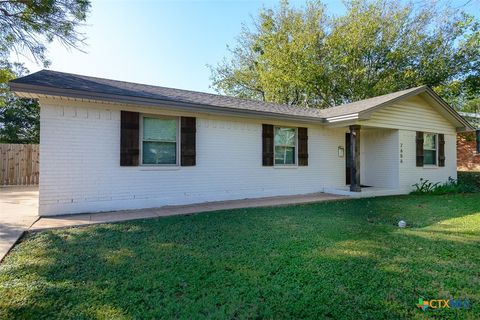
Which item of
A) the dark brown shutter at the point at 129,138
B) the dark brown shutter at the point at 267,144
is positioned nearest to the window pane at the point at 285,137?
the dark brown shutter at the point at 267,144

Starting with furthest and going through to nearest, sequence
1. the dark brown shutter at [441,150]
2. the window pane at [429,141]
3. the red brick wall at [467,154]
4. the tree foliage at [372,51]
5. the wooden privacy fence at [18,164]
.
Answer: the tree foliage at [372,51], the red brick wall at [467,154], the wooden privacy fence at [18,164], the dark brown shutter at [441,150], the window pane at [429,141]

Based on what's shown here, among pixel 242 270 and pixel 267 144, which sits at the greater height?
pixel 267 144

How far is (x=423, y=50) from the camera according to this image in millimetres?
15141

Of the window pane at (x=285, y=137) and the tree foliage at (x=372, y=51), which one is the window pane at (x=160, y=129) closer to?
the window pane at (x=285, y=137)

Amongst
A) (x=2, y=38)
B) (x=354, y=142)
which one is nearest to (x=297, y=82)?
(x=354, y=142)

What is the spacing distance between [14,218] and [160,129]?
11.1 ft

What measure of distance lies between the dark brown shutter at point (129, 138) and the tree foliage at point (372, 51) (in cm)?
1236

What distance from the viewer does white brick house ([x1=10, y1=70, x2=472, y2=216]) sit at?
17.9 feet

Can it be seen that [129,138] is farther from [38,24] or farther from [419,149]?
[419,149]

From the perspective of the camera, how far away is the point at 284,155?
8.52m

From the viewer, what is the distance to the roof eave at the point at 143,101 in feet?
15.9

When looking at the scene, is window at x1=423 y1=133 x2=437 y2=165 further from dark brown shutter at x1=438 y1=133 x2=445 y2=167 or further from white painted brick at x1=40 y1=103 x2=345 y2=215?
white painted brick at x1=40 y1=103 x2=345 y2=215
